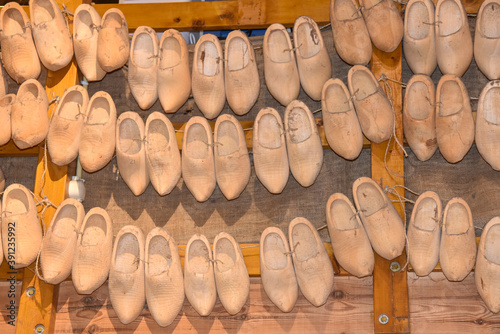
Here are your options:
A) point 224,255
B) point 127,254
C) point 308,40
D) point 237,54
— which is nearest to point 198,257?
point 224,255

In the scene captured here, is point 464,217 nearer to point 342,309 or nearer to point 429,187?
point 429,187

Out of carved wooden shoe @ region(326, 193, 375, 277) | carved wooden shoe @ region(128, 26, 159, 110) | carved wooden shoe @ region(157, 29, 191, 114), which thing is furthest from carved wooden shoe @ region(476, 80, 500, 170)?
carved wooden shoe @ region(128, 26, 159, 110)

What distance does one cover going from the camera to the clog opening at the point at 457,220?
6.93ft

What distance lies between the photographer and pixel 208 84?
2.34 m

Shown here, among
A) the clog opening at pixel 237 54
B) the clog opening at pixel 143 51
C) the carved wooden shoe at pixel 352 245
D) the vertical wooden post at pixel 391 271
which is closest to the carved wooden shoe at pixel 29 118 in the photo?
the clog opening at pixel 143 51

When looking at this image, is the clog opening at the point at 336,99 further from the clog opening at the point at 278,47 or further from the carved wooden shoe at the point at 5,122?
the carved wooden shoe at the point at 5,122

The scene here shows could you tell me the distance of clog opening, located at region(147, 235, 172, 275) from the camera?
2.15 meters

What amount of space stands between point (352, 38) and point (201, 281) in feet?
3.27

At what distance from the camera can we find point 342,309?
2195 mm

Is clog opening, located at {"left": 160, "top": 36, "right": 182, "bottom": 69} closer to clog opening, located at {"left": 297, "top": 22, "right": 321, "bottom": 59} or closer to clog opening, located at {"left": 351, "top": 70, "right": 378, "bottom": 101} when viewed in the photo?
clog opening, located at {"left": 297, "top": 22, "right": 321, "bottom": 59}

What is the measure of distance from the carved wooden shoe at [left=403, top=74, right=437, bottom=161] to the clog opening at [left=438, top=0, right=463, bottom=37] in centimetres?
18

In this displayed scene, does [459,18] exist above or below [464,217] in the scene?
above

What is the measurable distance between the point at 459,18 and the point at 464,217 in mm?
730

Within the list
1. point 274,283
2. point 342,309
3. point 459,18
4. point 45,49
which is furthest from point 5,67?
point 459,18
